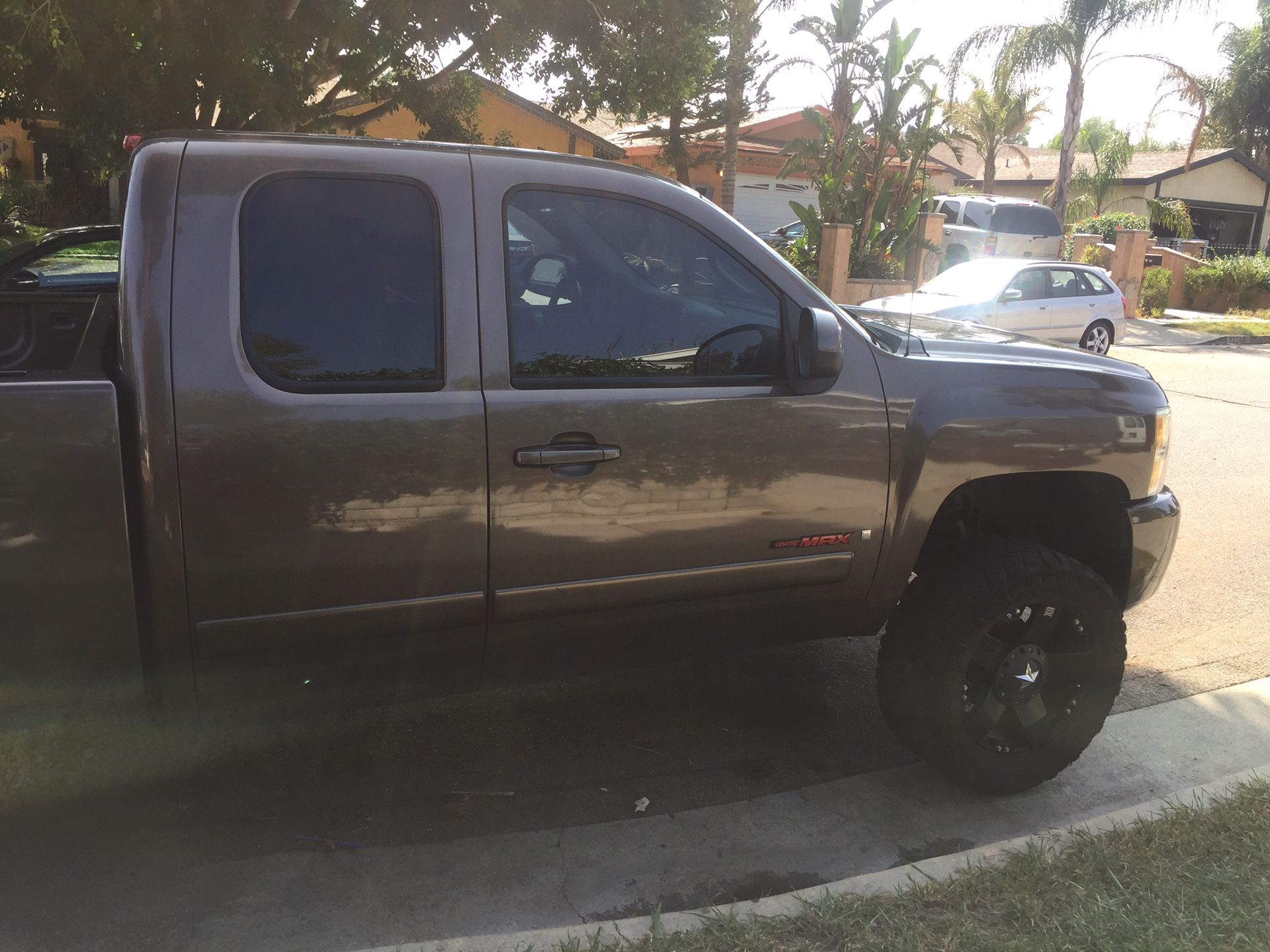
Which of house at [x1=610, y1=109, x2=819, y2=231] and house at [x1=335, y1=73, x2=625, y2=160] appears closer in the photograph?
house at [x1=335, y1=73, x2=625, y2=160]

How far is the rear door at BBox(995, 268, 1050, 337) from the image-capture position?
13.8 m

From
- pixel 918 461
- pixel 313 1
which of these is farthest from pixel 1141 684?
pixel 313 1

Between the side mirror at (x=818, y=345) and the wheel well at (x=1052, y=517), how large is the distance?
32.5 inches

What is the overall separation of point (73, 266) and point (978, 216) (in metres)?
21.8

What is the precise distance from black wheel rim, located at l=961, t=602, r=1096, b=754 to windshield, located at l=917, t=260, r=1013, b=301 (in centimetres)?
1073

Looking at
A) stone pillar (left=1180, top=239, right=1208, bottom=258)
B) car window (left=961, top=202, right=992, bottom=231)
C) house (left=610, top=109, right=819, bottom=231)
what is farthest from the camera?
house (left=610, top=109, right=819, bottom=231)

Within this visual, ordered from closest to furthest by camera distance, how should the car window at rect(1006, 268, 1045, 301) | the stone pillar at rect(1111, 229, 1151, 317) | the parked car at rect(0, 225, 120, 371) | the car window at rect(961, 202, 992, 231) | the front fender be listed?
1. the front fender
2. the parked car at rect(0, 225, 120, 371)
3. the car window at rect(1006, 268, 1045, 301)
4. the stone pillar at rect(1111, 229, 1151, 317)
5. the car window at rect(961, 202, 992, 231)

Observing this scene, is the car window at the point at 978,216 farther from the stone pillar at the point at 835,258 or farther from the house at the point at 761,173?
the house at the point at 761,173

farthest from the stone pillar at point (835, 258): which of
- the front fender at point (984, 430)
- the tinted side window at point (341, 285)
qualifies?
the tinted side window at point (341, 285)

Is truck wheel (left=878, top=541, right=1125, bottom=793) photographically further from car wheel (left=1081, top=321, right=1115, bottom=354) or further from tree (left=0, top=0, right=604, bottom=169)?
car wheel (left=1081, top=321, right=1115, bottom=354)

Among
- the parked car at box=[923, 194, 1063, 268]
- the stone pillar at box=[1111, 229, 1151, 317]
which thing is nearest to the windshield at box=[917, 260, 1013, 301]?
the parked car at box=[923, 194, 1063, 268]

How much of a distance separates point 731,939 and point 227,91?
39.0 ft

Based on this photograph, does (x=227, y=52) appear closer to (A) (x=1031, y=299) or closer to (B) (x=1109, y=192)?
(A) (x=1031, y=299)

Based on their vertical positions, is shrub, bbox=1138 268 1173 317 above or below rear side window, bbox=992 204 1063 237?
below
